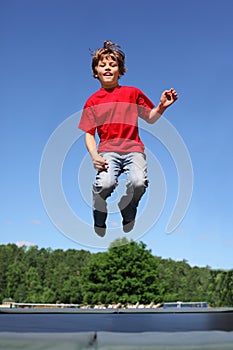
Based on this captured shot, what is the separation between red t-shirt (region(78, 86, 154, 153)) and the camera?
267cm

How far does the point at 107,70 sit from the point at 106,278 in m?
28.3

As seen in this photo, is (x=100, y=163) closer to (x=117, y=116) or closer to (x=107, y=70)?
(x=117, y=116)

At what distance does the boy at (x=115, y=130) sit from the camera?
263 cm

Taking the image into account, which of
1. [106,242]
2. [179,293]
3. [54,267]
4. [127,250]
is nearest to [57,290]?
[54,267]

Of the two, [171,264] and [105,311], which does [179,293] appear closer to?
[171,264]

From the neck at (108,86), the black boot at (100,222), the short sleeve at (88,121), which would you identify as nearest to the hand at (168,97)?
the neck at (108,86)

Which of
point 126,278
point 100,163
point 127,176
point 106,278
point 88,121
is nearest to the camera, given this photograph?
point 100,163

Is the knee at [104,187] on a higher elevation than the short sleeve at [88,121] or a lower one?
lower

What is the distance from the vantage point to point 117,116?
269 centimetres

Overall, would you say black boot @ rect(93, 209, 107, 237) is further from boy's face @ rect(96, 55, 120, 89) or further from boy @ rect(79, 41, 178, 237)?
boy's face @ rect(96, 55, 120, 89)

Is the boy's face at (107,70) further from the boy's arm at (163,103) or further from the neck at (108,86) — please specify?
the boy's arm at (163,103)

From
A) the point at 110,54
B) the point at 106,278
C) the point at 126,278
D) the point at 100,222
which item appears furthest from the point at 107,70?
the point at 106,278

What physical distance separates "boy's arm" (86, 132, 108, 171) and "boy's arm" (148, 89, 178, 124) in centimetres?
38

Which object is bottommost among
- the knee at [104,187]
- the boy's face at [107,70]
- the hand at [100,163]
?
the knee at [104,187]
